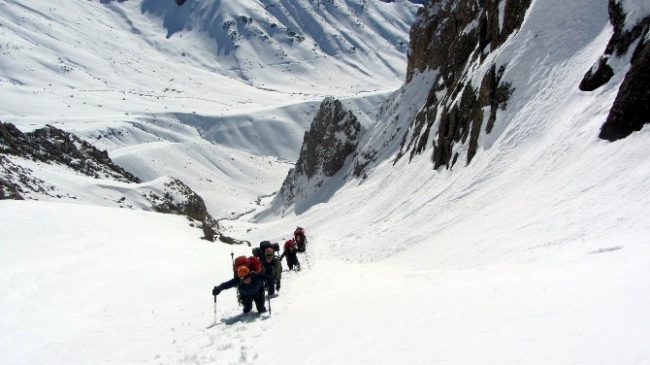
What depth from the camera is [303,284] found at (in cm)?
1761

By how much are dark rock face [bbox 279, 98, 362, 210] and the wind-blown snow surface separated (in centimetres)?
4529

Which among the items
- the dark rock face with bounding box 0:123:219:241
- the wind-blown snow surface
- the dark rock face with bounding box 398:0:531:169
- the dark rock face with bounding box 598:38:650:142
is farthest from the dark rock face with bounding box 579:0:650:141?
the dark rock face with bounding box 0:123:219:241

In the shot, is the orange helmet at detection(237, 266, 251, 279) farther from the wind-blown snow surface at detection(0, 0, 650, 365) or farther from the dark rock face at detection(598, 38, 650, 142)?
the dark rock face at detection(598, 38, 650, 142)

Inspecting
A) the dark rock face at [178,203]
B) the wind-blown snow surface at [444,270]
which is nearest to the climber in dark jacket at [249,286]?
the wind-blown snow surface at [444,270]

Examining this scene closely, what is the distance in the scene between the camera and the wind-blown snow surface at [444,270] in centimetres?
804

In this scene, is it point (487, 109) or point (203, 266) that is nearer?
point (203, 266)

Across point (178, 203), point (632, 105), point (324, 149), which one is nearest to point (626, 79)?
point (632, 105)

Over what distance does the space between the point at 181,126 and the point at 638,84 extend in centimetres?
16361

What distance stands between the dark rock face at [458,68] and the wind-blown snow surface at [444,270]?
172 cm

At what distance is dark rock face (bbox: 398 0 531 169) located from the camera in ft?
114

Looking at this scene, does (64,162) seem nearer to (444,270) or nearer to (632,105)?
(444,270)

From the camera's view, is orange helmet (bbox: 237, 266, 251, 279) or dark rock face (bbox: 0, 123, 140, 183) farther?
dark rock face (bbox: 0, 123, 140, 183)

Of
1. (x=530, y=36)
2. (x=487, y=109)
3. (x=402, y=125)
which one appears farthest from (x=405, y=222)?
(x=402, y=125)

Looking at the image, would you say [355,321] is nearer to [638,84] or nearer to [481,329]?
[481,329]
